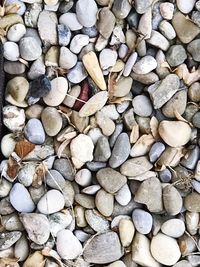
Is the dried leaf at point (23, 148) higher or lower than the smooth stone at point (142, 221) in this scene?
higher

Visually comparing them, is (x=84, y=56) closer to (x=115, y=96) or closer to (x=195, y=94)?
(x=115, y=96)

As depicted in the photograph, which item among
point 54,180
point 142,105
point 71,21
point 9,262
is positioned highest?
point 71,21

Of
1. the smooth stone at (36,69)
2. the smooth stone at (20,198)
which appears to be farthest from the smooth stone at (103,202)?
the smooth stone at (36,69)

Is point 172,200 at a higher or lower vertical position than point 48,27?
lower

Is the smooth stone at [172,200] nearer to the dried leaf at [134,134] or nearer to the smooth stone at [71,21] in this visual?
the dried leaf at [134,134]

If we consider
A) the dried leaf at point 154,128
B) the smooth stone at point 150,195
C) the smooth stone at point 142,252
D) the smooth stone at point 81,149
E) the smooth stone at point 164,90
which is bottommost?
the smooth stone at point 142,252

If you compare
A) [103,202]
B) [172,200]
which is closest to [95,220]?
[103,202]

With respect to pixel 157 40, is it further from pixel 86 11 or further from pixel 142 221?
pixel 142 221
